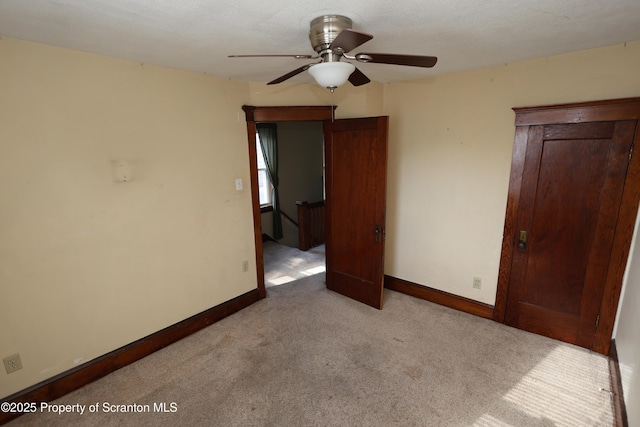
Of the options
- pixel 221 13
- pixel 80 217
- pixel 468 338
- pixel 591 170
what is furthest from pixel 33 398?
pixel 591 170

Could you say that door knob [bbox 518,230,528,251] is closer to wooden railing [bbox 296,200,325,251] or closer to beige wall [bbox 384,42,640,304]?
beige wall [bbox 384,42,640,304]

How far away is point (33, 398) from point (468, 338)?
10.9ft

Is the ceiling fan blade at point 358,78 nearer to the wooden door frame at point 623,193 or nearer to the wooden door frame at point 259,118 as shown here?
the wooden door frame at point 259,118

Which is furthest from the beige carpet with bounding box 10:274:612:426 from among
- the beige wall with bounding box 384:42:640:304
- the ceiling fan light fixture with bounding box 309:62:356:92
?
the ceiling fan light fixture with bounding box 309:62:356:92

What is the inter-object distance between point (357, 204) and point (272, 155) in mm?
2830

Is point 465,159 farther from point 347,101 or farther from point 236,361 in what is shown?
point 236,361

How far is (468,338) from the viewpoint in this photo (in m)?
2.69

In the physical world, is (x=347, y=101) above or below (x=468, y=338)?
above

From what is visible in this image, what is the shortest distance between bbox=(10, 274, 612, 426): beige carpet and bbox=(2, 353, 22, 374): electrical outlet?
34 cm

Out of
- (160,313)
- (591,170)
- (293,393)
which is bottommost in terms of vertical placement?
(293,393)

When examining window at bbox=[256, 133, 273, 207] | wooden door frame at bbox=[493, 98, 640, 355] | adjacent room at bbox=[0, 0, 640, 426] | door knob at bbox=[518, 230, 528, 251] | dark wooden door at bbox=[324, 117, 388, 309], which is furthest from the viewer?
window at bbox=[256, 133, 273, 207]

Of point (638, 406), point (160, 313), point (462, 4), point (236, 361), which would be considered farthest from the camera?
point (160, 313)

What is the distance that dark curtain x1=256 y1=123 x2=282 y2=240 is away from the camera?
5.39 meters

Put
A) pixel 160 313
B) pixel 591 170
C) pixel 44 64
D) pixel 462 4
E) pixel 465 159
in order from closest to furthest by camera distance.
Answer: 1. pixel 462 4
2. pixel 44 64
3. pixel 591 170
4. pixel 160 313
5. pixel 465 159
